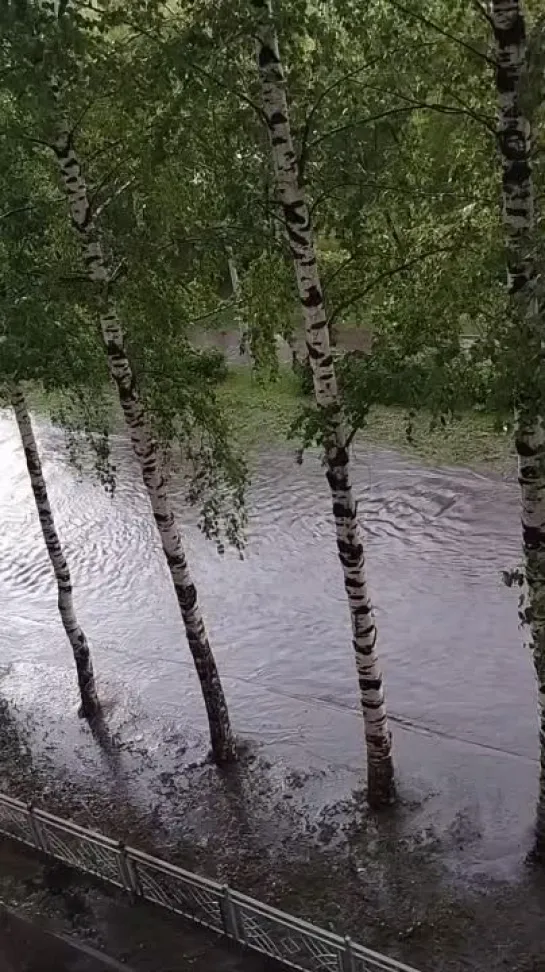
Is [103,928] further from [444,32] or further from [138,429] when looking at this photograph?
[444,32]

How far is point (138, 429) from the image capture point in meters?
8.34

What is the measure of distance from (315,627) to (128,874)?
5.76 metres

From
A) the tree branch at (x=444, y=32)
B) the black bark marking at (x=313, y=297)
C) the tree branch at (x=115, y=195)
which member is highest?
the tree branch at (x=444, y=32)

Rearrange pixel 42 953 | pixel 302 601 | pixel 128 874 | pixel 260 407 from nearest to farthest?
pixel 42 953 → pixel 128 874 → pixel 302 601 → pixel 260 407

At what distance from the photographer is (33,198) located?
26.6 feet

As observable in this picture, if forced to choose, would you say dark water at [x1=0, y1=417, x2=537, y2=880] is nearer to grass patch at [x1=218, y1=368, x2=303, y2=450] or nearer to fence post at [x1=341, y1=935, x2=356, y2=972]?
grass patch at [x1=218, y1=368, x2=303, y2=450]

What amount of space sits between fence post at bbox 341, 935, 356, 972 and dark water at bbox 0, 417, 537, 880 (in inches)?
96.0

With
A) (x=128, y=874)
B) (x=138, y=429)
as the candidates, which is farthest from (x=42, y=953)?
(x=138, y=429)

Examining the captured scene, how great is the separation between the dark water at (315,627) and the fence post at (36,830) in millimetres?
2483

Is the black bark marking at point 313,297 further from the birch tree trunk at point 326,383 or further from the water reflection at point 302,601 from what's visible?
the water reflection at point 302,601

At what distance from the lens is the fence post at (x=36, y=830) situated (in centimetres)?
816

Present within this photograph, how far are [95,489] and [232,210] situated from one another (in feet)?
40.2

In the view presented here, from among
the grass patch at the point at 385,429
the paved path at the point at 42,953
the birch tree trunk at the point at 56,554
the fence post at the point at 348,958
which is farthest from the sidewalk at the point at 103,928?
the grass patch at the point at 385,429

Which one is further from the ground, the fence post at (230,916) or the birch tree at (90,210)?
the birch tree at (90,210)
